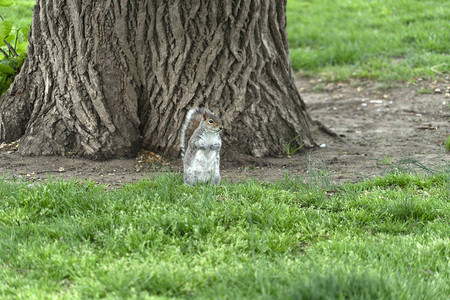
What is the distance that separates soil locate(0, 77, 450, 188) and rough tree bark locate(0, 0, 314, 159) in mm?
202

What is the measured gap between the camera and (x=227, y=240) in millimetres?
3229

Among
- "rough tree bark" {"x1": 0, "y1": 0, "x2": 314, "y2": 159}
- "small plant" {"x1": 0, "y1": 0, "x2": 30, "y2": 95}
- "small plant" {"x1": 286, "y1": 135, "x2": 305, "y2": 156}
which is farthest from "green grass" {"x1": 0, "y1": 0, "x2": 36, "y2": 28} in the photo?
"small plant" {"x1": 286, "y1": 135, "x2": 305, "y2": 156}

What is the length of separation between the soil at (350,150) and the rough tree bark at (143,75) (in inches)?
7.9

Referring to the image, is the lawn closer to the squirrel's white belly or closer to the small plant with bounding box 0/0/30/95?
the squirrel's white belly

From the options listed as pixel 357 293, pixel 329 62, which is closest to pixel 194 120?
pixel 357 293

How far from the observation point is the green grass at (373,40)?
27.5 feet

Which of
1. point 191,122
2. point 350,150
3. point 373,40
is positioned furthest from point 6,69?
point 373,40

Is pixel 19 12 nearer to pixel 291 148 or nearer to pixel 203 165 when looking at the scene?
pixel 291 148

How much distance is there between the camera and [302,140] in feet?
17.9

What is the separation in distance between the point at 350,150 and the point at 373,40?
4.71 m

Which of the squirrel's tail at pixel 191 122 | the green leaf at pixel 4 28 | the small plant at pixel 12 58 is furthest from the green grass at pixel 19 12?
the squirrel's tail at pixel 191 122

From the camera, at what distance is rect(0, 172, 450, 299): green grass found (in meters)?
2.62

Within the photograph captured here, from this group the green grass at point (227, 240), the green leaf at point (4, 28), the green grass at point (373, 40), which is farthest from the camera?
the green grass at point (373, 40)

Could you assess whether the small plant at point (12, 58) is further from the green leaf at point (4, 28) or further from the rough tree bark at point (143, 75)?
the rough tree bark at point (143, 75)
